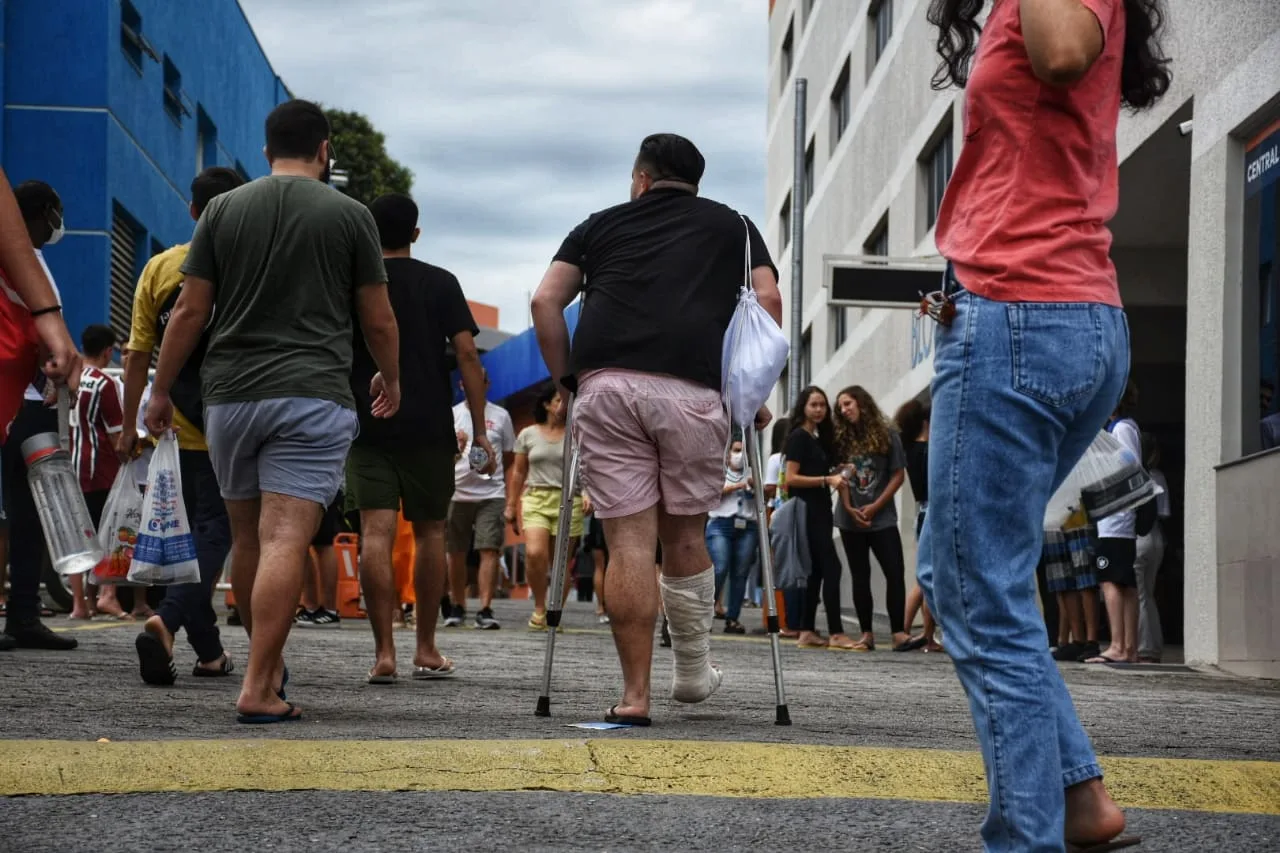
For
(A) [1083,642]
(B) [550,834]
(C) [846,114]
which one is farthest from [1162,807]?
(C) [846,114]

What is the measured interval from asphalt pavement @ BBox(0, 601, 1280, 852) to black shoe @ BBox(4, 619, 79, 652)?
161 cm

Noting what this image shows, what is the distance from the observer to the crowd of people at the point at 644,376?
3.29 m

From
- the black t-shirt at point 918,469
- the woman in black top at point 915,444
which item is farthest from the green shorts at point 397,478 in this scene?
the woman in black top at point 915,444

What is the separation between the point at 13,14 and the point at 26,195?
1872 centimetres

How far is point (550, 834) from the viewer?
3.94 m

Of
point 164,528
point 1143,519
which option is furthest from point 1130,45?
point 1143,519

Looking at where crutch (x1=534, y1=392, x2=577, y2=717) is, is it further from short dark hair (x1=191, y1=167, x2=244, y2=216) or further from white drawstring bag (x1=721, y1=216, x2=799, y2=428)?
short dark hair (x1=191, y1=167, x2=244, y2=216)

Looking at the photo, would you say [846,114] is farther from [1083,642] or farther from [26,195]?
[26,195]

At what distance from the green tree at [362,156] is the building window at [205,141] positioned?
22.2 metres

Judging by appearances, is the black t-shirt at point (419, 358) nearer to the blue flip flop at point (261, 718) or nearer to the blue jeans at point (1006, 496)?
the blue flip flop at point (261, 718)

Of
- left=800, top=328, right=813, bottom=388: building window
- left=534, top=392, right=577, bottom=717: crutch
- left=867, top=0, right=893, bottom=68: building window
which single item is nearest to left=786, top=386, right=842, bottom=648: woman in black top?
left=534, top=392, right=577, bottom=717: crutch

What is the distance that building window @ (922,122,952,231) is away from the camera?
22516mm

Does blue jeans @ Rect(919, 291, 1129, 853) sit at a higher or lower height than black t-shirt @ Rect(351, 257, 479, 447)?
lower

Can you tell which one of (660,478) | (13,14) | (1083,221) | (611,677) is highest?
(13,14)
